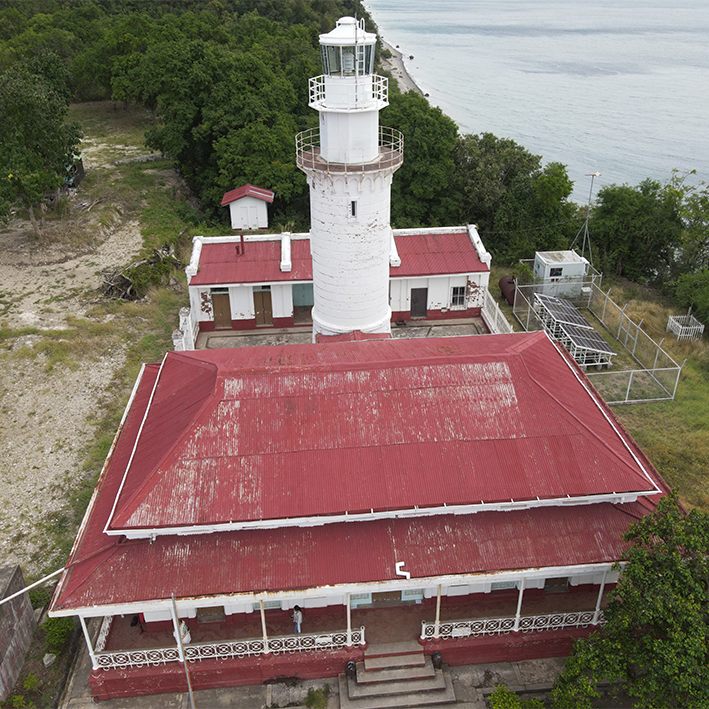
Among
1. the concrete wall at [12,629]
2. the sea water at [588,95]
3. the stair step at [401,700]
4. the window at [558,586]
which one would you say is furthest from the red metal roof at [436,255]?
the concrete wall at [12,629]

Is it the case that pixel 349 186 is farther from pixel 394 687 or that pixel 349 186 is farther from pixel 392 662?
pixel 394 687

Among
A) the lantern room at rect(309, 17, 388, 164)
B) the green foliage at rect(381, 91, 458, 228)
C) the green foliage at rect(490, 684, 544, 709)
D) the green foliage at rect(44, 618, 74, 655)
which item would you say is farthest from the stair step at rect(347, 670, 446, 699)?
the green foliage at rect(381, 91, 458, 228)

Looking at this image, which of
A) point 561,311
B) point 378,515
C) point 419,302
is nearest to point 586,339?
point 561,311

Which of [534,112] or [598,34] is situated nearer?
[534,112]

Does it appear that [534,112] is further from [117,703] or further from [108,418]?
[117,703]

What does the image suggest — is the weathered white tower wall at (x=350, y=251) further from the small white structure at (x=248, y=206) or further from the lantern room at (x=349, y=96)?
the small white structure at (x=248, y=206)

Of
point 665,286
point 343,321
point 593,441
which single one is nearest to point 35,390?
point 343,321
